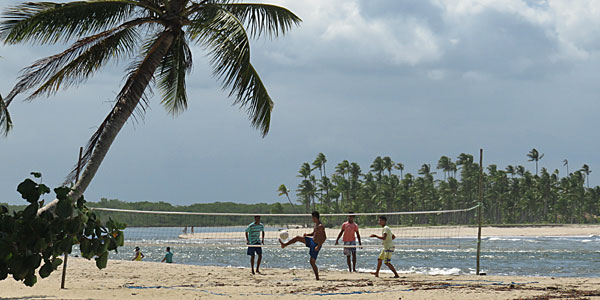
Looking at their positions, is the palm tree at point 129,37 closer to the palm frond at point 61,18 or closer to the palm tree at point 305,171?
the palm frond at point 61,18

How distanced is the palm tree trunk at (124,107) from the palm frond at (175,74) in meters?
0.97

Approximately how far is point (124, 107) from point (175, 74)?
2.82 m

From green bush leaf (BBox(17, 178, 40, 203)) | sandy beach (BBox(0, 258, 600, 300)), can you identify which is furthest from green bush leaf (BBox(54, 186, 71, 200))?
sandy beach (BBox(0, 258, 600, 300))

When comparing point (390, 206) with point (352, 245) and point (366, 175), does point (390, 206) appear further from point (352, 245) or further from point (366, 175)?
point (352, 245)

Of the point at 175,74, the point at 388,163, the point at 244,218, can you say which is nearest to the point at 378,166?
the point at 388,163

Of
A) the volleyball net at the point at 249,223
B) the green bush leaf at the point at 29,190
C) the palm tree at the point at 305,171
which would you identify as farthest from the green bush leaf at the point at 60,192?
the palm tree at the point at 305,171

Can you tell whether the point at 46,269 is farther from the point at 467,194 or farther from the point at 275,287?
the point at 467,194

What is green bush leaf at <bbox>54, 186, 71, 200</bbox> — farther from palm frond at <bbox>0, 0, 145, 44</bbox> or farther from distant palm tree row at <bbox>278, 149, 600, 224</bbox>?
distant palm tree row at <bbox>278, 149, 600, 224</bbox>

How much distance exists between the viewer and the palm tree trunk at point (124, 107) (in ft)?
30.3

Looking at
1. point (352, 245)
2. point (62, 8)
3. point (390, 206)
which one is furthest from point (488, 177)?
point (62, 8)

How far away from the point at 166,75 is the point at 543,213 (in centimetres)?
7847

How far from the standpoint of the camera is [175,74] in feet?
40.6

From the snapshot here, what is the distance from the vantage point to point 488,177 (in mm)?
83312

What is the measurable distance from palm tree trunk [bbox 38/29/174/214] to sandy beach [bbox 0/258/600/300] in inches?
69.4
